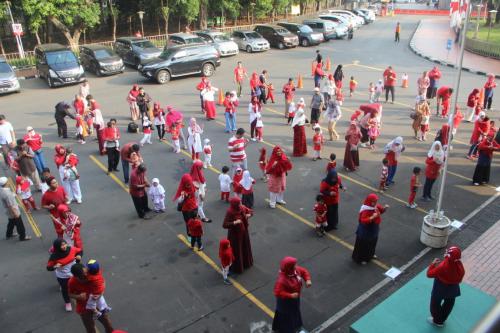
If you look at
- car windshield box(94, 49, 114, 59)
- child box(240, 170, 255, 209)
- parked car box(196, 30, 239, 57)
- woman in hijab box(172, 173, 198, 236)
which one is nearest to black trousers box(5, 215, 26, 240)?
woman in hijab box(172, 173, 198, 236)

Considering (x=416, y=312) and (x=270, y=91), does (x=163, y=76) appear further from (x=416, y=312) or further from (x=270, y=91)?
(x=416, y=312)

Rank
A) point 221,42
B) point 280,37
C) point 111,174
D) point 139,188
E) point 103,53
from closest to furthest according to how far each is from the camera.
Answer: point 139,188 < point 111,174 < point 103,53 < point 221,42 < point 280,37

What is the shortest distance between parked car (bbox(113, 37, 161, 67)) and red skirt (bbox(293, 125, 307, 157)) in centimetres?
1432

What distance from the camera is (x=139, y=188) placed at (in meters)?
9.62

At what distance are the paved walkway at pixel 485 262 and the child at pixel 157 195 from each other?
21.9 ft

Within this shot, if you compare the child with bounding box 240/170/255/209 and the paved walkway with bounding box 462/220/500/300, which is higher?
the child with bounding box 240/170/255/209

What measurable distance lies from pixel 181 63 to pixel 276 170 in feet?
47.3

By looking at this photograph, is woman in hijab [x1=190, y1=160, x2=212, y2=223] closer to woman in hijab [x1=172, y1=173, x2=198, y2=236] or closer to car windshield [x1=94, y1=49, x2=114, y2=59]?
woman in hijab [x1=172, y1=173, x2=198, y2=236]

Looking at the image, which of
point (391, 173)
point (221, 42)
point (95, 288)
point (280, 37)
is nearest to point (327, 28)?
point (280, 37)

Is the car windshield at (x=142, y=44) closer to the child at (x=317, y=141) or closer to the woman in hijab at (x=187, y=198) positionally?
the child at (x=317, y=141)

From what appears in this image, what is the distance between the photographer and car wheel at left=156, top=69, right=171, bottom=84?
22.1 m

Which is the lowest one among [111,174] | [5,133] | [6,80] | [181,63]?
[111,174]

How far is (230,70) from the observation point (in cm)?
2522

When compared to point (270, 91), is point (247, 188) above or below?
below
